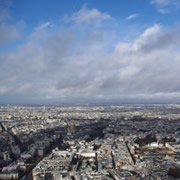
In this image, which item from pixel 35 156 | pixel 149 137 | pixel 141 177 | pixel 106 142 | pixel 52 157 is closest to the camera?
pixel 141 177

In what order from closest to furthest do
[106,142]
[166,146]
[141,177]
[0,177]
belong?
[141,177], [0,177], [166,146], [106,142]

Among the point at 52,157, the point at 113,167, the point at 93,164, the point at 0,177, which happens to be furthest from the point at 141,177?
the point at 0,177

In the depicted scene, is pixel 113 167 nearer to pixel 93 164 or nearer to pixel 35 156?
pixel 93 164

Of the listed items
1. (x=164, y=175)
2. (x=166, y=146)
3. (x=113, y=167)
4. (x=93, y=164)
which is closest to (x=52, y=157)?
(x=93, y=164)

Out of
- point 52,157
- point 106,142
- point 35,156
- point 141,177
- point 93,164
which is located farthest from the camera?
point 106,142

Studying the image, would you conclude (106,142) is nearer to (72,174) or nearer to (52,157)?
(52,157)

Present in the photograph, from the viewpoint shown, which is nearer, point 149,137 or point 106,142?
point 106,142

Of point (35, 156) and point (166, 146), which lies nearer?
point (35, 156)

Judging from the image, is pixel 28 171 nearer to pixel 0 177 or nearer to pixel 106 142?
pixel 0 177

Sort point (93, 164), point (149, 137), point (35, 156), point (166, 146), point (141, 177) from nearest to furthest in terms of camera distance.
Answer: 1. point (141, 177)
2. point (93, 164)
3. point (35, 156)
4. point (166, 146)
5. point (149, 137)
